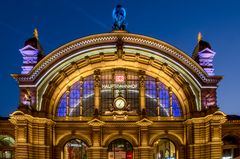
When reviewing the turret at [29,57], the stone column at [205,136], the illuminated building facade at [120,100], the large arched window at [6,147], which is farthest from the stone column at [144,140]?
the large arched window at [6,147]

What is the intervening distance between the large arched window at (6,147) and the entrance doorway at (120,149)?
10068 mm

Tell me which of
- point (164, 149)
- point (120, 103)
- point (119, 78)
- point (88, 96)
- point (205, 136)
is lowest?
point (164, 149)

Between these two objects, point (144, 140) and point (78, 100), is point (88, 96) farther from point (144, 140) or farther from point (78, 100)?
point (144, 140)

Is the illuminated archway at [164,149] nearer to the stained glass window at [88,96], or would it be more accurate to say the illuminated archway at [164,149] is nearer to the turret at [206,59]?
the stained glass window at [88,96]

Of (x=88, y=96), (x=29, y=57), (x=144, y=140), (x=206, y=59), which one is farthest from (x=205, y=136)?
(x=29, y=57)

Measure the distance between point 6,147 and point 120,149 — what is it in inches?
461

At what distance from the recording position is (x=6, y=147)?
56469mm

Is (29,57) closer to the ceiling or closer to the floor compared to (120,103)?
closer to the ceiling

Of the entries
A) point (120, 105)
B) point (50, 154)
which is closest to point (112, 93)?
point (120, 105)

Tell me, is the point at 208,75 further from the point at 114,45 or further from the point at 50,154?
the point at 50,154

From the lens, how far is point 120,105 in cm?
5659

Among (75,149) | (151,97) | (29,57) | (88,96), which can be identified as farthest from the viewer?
(151,97)

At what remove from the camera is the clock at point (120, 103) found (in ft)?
185

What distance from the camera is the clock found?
2226 inches
